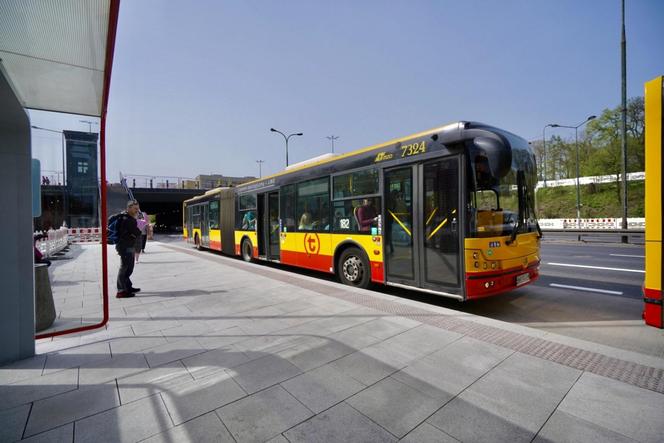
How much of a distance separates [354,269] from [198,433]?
16.9 ft

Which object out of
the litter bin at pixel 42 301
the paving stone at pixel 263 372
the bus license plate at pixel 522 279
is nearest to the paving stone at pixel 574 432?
the paving stone at pixel 263 372

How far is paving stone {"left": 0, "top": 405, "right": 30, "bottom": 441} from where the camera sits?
87.9 inches

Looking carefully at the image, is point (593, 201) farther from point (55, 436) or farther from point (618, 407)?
point (55, 436)

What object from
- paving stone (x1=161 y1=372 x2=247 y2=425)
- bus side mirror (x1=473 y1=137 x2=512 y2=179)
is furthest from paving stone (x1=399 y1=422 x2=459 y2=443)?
bus side mirror (x1=473 y1=137 x2=512 y2=179)

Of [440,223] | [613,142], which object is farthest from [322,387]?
[613,142]

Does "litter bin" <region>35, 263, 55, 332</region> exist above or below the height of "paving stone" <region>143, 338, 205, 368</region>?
above

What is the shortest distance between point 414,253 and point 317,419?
393cm

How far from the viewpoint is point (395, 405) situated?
2.57 metres

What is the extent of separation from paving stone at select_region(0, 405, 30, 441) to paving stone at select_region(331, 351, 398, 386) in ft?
7.91

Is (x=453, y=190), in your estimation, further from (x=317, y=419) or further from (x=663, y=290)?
(x=317, y=419)

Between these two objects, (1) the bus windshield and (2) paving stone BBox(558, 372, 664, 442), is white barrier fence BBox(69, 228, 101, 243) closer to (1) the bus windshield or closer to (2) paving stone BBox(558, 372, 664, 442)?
(1) the bus windshield

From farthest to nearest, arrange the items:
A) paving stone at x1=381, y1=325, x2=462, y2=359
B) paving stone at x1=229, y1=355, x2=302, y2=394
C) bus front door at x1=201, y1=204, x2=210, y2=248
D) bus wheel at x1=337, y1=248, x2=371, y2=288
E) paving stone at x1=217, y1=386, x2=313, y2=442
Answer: bus front door at x1=201, y1=204, x2=210, y2=248, bus wheel at x1=337, y1=248, x2=371, y2=288, paving stone at x1=381, y1=325, x2=462, y2=359, paving stone at x1=229, y1=355, x2=302, y2=394, paving stone at x1=217, y1=386, x2=313, y2=442

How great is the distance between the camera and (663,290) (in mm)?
4215

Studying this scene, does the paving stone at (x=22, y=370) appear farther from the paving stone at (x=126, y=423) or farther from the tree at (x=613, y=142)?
the tree at (x=613, y=142)
